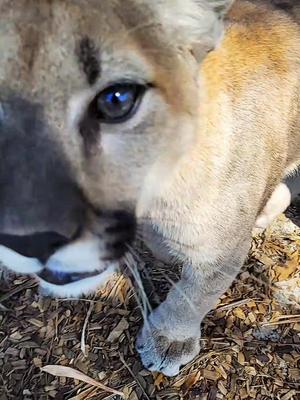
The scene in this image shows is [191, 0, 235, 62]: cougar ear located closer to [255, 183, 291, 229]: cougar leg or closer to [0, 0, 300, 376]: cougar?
[0, 0, 300, 376]: cougar

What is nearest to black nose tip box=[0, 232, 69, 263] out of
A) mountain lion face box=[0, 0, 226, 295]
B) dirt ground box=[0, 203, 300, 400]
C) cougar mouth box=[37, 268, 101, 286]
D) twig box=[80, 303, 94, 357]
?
mountain lion face box=[0, 0, 226, 295]

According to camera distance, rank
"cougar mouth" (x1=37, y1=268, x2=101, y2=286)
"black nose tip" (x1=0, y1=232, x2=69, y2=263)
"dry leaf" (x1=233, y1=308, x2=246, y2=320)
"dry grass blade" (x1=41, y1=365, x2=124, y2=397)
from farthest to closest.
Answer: "dry leaf" (x1=233, y1=308, x2=246, y2=320) < "dry grass blade" (x1=41, y1=365, x2=124, y2=397) < "cougar mouth" (x1=37, y1=268, x2=101, y2=286) < "black nose tip" (x1=0, y1=232, x2=69, y2=263)

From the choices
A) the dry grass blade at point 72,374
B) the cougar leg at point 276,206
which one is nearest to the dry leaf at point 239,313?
the cougar leg at point 276,206

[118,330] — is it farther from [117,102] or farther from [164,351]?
[117,102]

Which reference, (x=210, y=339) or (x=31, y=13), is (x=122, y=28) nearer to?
(x=31, y=13)

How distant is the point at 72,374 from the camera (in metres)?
2.30

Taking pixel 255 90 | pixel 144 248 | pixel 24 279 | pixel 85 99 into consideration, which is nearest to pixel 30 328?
pixel 24 279

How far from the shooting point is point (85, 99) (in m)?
1.39

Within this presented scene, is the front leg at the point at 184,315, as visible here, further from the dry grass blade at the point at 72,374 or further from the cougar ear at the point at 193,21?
the cougar ear at the point at 193,21

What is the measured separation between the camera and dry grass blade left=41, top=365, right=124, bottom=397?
2.29 m

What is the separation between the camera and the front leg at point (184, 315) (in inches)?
81.0

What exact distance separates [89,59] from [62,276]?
0.45m

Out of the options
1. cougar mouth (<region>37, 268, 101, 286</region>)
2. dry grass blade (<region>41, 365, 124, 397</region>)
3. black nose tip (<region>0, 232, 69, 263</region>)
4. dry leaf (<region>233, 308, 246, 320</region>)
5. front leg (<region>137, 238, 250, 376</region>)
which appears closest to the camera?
black nose tip (<region>0, 232, 69, 263</region>)

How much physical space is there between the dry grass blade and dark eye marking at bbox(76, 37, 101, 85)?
3.86 feet
